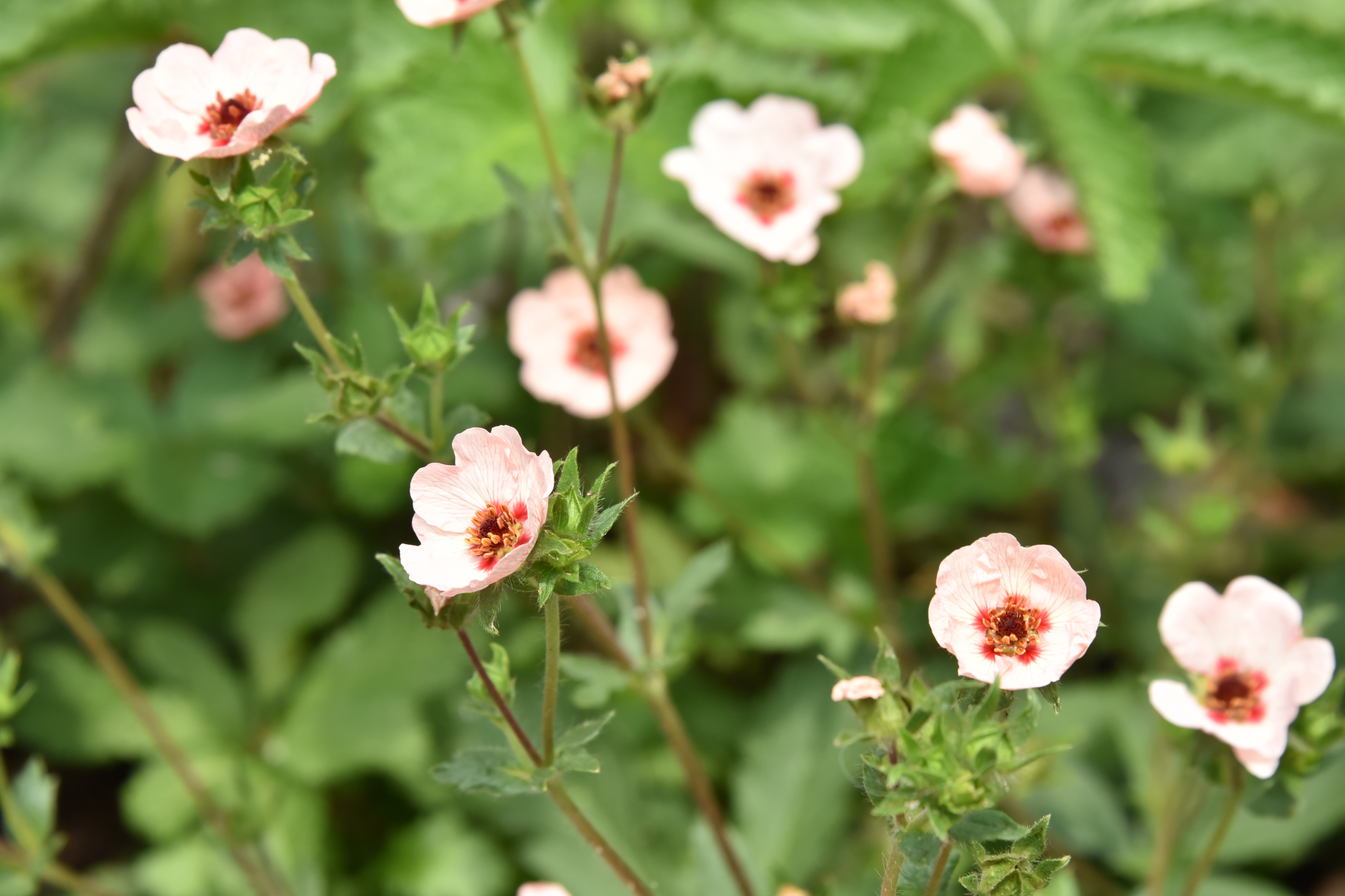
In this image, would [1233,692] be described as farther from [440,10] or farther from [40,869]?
[40,869]

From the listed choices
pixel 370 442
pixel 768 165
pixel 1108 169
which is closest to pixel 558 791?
pixel 370 442

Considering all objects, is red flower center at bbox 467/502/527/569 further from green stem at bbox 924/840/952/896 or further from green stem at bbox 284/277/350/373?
green stem at bbox 924/840/952/896

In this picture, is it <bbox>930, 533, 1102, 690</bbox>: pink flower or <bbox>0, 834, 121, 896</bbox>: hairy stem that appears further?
<bbox>0, 834, 121, 896</bbox>: hairy stem

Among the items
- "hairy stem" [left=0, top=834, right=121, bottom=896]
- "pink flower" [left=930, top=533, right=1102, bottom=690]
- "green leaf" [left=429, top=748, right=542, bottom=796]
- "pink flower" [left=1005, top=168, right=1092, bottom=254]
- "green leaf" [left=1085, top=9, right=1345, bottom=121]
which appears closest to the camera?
"pink flower" [left=930, top=533, right=1102, bottom=690]

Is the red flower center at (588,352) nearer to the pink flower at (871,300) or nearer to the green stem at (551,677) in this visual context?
the pink flower at (871,300)

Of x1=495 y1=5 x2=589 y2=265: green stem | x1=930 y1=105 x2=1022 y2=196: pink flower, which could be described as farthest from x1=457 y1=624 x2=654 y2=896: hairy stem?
x1=930 y1=105 x2=1022 y2=196: pink flower

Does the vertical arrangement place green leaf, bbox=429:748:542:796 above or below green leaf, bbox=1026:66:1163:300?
below

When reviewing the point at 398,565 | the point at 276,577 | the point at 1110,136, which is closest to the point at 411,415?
the point at 398,565

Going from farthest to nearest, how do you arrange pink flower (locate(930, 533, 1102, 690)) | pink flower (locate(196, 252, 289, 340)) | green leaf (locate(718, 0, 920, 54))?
pink flower (locate(196, 252, 289, 340)), green leaf (locate(718, 0, 920, 54)), pink flower (locate(930, 533, 1102, 690))
